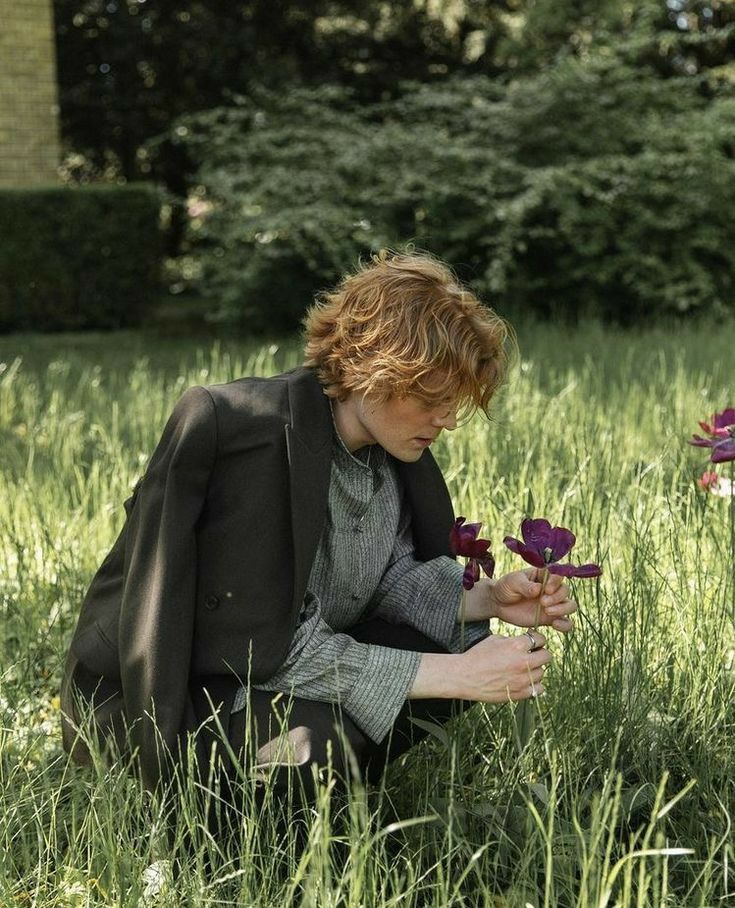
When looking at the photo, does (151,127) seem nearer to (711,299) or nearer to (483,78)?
(483,78)

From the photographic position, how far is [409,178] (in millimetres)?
8086

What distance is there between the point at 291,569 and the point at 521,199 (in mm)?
6081

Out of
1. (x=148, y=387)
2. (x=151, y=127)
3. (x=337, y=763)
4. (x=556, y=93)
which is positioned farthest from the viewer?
(x=151, y=127)

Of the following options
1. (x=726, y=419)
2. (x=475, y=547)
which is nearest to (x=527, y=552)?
(x=475, y=547)

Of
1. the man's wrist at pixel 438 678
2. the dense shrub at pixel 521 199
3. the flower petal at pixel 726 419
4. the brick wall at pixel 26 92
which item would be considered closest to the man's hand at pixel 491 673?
the man's wrist at pixel 438 678

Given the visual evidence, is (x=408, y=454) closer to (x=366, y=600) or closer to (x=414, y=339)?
(x=414, y=339)

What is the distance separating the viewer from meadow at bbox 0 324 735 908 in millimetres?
1663

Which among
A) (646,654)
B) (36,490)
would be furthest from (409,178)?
(646,654)

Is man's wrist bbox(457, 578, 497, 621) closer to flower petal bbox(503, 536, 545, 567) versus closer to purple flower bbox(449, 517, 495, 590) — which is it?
purple flower bbox(449, 517, 495, 590)

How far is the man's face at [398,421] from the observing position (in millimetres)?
1933

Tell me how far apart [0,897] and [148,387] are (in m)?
3.68

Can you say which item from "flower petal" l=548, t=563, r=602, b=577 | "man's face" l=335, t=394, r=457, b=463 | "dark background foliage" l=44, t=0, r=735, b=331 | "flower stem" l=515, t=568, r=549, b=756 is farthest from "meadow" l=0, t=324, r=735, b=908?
"dark background foliage" l=44, t=0, r=735, b=331

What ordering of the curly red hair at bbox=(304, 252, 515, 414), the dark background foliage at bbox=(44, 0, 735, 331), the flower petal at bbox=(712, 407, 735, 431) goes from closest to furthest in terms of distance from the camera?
the curly red hair at bbox=(304, 252, 515, 414) < the flower petal at bbox=(712, 407, 735, 431) < the dark background foliage at bbox=(44, 0, 735, 331)

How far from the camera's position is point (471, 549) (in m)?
1.88
